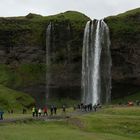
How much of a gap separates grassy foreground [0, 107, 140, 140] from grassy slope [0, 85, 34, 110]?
138ft

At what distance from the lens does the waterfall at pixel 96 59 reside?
122375 mm

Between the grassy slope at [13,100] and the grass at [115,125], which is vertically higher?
the grassy slope at [13,100]

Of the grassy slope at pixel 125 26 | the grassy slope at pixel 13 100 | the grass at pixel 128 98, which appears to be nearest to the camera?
the grassy slope at pixel 13 100

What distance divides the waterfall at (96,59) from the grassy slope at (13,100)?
16830 millimetres

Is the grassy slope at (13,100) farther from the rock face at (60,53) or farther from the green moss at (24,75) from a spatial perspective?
the rock face at (60,53)

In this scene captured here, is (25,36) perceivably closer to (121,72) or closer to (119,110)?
(121,72)

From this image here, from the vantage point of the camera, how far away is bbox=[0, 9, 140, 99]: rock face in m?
122

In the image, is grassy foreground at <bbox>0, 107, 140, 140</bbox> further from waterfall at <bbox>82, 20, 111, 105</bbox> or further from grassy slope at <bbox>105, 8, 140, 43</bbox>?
grassy slope at <bbox>105, 8, 140, 43</bbox>

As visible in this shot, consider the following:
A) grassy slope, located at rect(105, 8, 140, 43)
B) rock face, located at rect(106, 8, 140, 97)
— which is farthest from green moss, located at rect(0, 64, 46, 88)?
grassy slope, located at rect(105, 8, 140, 43)

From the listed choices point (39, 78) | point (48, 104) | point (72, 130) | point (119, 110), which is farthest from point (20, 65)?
point (72, 130)

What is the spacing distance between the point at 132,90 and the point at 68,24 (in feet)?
82.1

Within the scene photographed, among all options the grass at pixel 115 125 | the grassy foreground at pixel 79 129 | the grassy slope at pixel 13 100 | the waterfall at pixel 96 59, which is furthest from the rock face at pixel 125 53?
the grass at pixel 115 125

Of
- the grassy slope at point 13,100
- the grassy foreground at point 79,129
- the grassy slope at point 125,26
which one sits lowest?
the grassy foreground at point 79,129

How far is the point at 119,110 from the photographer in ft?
249
